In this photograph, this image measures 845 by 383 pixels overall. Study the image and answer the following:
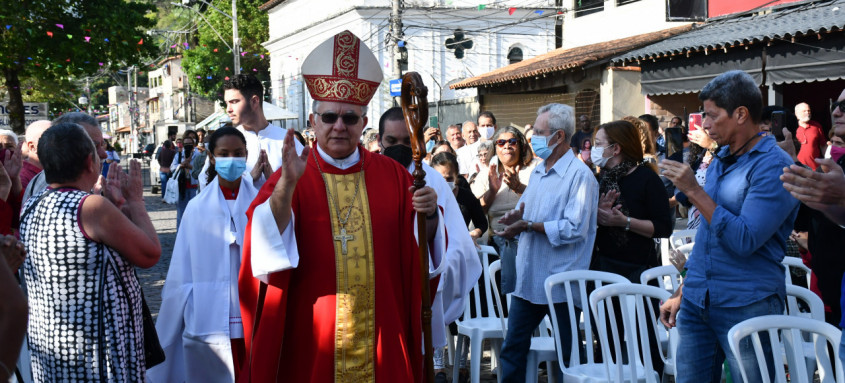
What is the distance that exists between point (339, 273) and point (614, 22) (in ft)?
65.9

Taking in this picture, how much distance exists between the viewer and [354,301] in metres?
3.76

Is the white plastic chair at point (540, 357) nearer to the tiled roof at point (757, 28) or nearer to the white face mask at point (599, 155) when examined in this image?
the white face mask at point (599, 155)

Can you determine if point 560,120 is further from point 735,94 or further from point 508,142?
point 735,94

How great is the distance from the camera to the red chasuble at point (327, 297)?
371 centimetres

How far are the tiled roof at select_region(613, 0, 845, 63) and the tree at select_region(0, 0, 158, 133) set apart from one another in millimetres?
10182

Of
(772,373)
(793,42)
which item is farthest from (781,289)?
Answer: (793,42)

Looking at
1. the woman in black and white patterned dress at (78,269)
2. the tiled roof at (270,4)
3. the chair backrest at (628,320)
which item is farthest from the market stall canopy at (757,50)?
the tiled roof at (270,4)

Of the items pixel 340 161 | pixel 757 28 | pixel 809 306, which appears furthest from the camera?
pixel 757 28

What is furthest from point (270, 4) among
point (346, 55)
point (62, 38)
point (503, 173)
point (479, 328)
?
point (346, 55)

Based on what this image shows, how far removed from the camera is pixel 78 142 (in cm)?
386

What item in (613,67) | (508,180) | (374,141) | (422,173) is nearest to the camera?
(422,173)

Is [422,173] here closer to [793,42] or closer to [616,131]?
[616,131]

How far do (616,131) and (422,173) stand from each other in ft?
7.91

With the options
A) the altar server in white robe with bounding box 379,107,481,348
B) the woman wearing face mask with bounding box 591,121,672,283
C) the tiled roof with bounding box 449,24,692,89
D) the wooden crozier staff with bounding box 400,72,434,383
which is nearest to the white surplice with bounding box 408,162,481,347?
the altar server in white robe with bounding box 379,107,481,348
